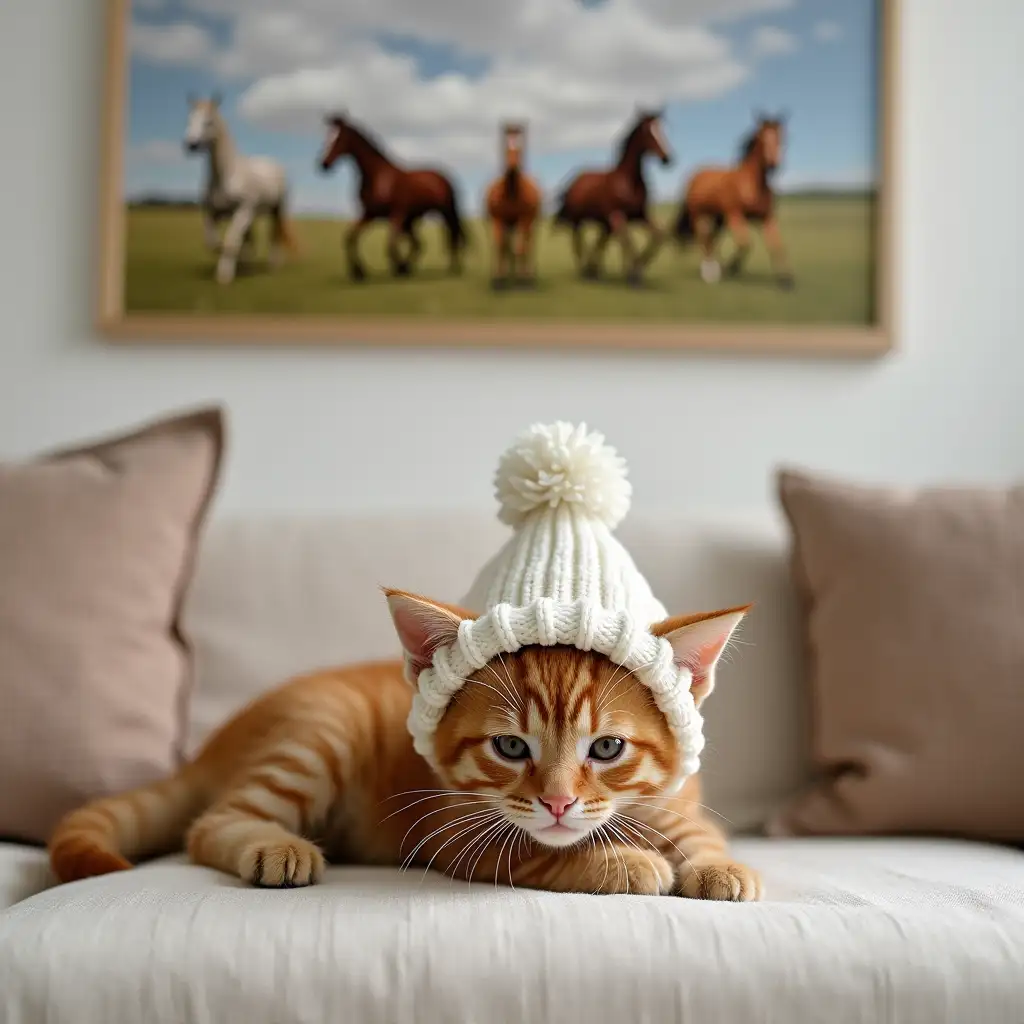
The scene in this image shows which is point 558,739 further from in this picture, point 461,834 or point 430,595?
point 430,595

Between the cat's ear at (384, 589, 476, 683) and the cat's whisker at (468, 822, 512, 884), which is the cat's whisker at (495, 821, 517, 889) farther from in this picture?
the cat's ear at (384, 589, 476, 683)

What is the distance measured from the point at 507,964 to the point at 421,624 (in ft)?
1.08

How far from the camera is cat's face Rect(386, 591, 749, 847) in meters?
1.07

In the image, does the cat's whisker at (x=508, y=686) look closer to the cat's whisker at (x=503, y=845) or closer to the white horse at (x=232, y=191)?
the cat's whisker at (x=503, y=845)

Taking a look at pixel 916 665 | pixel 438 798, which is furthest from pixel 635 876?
pixel 916 665

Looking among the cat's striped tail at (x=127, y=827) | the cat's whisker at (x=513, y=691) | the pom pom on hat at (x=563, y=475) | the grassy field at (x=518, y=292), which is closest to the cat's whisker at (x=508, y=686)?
the cat's whisker at (x=513, y=691)

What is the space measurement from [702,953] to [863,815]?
25.0 inches

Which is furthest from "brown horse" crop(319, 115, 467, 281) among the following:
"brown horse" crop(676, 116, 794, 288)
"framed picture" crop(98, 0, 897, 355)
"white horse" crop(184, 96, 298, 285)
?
"brown horse" crop(676, 116, 794, 288)

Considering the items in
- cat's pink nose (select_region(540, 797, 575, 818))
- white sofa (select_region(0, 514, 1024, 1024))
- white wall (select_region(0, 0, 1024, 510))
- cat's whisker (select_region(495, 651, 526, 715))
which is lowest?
white sofa (select_region(0, 514, 1024, 1024))

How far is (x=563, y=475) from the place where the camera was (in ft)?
4.12

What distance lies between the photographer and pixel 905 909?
1061 mm

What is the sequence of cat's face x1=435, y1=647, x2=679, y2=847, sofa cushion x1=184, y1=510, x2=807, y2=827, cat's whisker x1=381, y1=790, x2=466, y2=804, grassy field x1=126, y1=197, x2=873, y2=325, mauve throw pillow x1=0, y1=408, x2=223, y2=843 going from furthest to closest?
grassy field x1=126, y1=197, x2=873, y2=325 → sofa cushion x1=184, y1=510, x2=807, y2=827 → mauve throw pillow x1=0, y1=408, x2=223, y2=843 → cat's whisker x1=381, y1=790, x2=466, y2=804 → cat's face x1=435, y1=647, x2=679, y2=847

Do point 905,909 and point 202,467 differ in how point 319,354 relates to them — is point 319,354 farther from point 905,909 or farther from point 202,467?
point 905,909

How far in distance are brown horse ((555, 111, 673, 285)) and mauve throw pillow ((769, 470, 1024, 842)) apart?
0.74 metres
